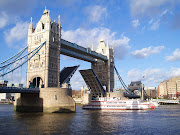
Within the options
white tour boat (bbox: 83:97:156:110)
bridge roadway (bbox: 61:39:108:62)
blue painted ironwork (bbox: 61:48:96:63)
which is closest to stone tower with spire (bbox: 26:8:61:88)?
bridge roadway (bbox: 61:39:108:62)

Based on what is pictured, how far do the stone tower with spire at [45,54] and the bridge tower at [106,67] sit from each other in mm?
29868

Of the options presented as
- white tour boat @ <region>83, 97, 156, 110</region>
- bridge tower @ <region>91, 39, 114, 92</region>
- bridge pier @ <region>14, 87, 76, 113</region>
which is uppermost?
bridge tower @ <region>91, 39, 114, 92</region>

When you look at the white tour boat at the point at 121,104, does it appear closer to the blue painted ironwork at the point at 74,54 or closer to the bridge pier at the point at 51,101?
the blue painted ironwork at the point at 74,54

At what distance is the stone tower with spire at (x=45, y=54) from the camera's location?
51594 mm

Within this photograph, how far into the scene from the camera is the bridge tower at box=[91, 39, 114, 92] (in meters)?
80.4

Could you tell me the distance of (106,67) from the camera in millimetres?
81438

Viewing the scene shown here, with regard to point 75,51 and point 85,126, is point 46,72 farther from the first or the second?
point 85,126

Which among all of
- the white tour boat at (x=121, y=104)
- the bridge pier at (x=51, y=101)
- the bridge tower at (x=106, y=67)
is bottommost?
the white tour boat at (x=121, y=104)

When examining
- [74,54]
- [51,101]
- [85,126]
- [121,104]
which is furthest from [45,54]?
[121,104]

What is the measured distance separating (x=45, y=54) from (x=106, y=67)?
113 ft

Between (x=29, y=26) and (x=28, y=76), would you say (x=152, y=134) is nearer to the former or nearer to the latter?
(x=28, y=76)

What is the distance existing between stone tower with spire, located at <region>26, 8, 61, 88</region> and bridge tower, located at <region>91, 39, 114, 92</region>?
98.0 feet

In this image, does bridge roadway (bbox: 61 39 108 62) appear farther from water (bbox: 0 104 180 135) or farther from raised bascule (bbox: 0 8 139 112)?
water (bbox: 0 104 180 135)

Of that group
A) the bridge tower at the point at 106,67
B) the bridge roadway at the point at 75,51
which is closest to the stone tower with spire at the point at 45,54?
the bridge roadway at the point at 75,51
